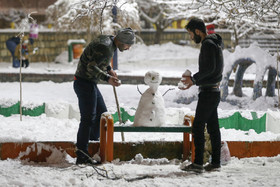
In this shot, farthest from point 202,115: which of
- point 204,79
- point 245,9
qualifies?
point 245,9

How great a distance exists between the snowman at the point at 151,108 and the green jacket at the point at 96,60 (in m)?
0.60

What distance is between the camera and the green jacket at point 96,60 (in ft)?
19.3

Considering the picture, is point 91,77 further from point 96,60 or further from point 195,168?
point 195,168

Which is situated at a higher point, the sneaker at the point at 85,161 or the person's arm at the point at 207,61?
the person's arm at the point at 207,61

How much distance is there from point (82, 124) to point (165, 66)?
1749cm

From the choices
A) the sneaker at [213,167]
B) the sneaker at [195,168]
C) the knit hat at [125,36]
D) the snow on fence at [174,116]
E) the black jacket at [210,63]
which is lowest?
the sneaker at [213,167]

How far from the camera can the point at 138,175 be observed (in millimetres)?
5594

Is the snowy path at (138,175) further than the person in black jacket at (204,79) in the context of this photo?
No

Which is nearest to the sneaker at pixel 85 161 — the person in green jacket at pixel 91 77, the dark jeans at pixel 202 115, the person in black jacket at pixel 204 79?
the person in green jacket at pixel 91 77

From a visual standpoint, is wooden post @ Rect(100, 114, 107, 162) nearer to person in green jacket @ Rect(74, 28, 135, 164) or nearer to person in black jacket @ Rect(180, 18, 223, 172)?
person in green jacket @ Rect(74, 28, 135, 164)

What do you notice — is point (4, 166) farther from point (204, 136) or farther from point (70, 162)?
point (204, 136)

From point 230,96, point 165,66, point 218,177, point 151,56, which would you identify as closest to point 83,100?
point 218,177

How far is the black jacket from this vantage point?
223 inches

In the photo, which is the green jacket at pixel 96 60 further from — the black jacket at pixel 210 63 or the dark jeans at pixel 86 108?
the black jacket at pixel 210 63
